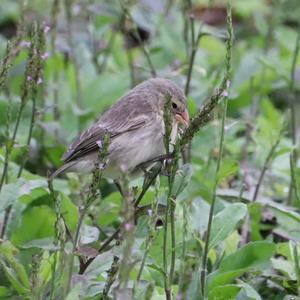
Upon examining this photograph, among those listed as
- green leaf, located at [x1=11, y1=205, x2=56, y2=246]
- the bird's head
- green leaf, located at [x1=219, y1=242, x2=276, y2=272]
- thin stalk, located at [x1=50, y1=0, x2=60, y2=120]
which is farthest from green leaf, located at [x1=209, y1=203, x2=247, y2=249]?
thin stalk, located at [x1=50, y1=0, x2=60, y2=120]

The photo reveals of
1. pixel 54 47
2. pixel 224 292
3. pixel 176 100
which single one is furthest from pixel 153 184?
pixel 54 47

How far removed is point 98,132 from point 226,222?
0.87 m

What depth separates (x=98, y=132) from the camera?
4598 millimetres

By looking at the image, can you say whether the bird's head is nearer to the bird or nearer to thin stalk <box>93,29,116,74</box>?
the bird

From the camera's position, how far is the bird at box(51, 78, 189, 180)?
4.46 m

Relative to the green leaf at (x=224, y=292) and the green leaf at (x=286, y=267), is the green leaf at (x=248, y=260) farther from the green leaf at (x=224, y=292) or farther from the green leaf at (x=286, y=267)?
the green leaf at (x=224, y=292)

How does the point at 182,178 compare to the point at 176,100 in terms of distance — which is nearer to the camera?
Answer: the point at 182,178

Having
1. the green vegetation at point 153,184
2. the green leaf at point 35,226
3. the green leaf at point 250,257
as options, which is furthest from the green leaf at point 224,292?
the green leaf at point 35,226

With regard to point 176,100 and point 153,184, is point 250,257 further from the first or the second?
point 176,100

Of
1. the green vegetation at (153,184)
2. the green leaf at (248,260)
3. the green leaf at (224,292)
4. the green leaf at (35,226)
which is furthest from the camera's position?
the green leaf at (35,226)

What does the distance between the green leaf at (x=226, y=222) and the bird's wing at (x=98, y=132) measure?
2.44ft

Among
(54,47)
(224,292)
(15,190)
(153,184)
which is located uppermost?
(54,47)

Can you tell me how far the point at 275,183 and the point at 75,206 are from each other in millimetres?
1641

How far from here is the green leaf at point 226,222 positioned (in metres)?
3.98
